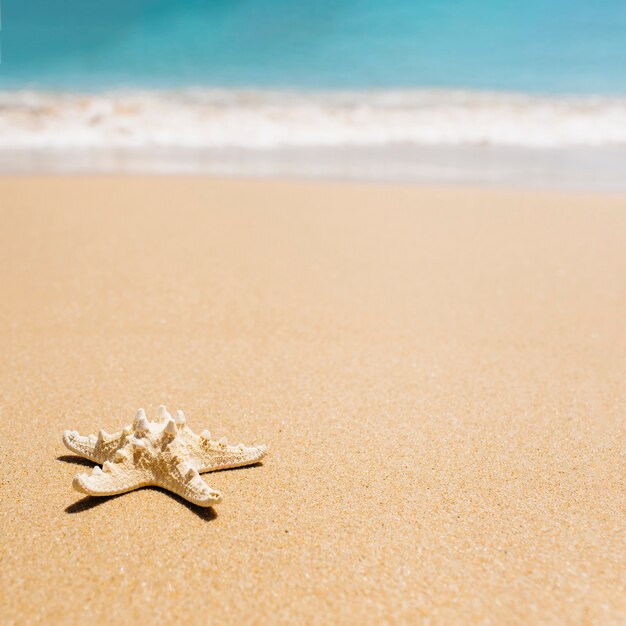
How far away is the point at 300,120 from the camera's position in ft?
39.7

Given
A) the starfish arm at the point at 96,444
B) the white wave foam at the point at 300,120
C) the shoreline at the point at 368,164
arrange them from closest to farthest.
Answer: the starfish arm at the point at 96,444 < the shoreline at the point at 368,164 < the white wave foam at the point at 300,120

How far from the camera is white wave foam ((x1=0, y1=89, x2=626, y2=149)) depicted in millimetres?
10422

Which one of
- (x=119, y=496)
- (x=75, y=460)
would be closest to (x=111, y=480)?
(x=119, y=496)

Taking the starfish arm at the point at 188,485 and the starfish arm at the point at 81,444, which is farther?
the starfish arm at the point at 81,444

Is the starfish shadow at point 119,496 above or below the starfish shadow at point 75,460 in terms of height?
below

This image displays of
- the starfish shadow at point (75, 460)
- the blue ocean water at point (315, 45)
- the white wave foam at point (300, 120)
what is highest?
the blue ocean water at point (315, 45)

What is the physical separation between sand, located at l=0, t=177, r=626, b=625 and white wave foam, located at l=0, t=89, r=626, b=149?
6.23 m

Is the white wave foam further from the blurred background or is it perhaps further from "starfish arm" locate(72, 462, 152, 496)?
"starfish arm" locate(72, 462, 152, 496)

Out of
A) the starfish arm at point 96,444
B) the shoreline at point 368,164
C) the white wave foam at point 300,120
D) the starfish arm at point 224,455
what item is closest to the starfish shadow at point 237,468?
the starfish arm at point 224,455

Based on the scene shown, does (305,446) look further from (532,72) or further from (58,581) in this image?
(532,72)

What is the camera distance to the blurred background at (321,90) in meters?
8.14

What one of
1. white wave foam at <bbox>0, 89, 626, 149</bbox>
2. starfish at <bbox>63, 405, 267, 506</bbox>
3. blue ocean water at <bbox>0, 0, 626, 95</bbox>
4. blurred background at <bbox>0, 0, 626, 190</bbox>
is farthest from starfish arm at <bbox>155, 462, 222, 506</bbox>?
blue ocean water at <bbox>0, 0, 626, 95</bbox>

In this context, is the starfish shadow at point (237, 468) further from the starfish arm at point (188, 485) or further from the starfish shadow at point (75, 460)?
the starfish shadow at point (75, 460)

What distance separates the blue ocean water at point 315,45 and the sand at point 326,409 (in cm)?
1350
